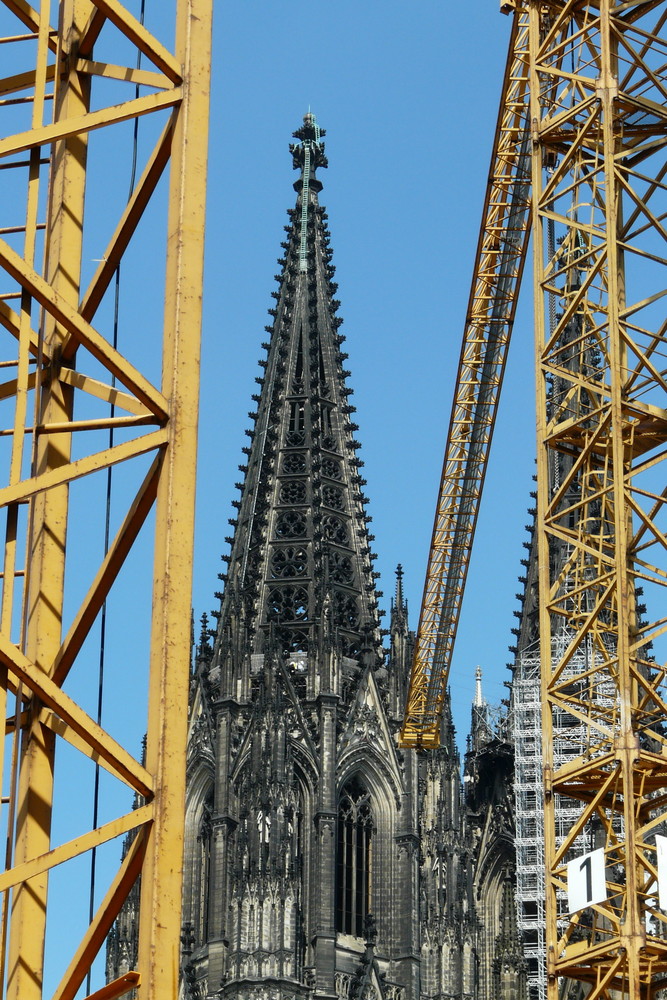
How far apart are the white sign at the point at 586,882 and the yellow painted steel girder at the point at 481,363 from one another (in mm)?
17303

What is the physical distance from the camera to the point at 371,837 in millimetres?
72750

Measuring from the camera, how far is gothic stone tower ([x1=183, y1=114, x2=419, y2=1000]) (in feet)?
228

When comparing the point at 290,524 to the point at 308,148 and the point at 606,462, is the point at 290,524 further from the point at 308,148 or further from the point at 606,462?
the point at 606,462

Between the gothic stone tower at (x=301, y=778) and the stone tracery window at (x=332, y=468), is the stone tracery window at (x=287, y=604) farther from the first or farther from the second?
the stone tracery window at (x=332, y=468)

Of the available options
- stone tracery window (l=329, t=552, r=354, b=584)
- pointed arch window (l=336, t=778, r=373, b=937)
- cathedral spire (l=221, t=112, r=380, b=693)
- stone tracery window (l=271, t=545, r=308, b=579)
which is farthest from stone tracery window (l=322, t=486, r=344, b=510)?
pointed arch window (l=336, t=778, r=373, b=937)

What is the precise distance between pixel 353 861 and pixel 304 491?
48.8 feet

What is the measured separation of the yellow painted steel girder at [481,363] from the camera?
46906 mm

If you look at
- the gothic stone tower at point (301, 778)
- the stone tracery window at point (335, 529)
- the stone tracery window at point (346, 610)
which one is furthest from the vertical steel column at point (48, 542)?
the stone tracery window at point (335, 529)

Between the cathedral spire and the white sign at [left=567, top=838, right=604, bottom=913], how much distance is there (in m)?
45.6

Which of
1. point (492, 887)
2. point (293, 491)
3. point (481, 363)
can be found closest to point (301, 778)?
point (492, 887)

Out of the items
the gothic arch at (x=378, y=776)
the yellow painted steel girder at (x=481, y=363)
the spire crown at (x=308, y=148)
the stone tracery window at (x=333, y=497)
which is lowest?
the gothic arch at (x=378, y=776)

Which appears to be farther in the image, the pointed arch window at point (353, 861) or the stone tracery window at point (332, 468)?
the stone tracery window at point (332, 468)

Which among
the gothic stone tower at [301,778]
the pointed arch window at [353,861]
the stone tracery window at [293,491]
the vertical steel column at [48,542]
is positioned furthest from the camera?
the stone tracery window at [293,491]

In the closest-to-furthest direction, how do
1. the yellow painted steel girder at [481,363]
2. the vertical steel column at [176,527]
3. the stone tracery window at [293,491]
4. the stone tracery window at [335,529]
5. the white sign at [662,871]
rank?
the vertical steel column at [176,527] < the white sign at [662,871] < the yellow painted steel girder at [481,363] < the stone tracery window at [335,529] < the stone tracery window at [293,491]
